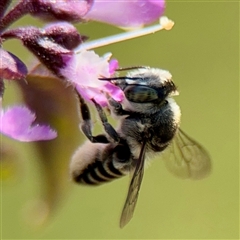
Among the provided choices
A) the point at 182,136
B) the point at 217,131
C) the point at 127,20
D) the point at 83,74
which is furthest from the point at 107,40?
the point at 217,131

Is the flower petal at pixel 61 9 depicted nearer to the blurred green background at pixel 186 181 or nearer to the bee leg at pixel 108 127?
the bee leg at pixel 108 127

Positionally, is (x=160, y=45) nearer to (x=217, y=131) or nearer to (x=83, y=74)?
(x=217, y=131)

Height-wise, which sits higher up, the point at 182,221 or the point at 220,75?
the point at 220,75

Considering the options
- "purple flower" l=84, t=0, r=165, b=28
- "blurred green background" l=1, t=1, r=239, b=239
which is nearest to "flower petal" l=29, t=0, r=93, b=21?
"purple flower" l=84, t=0, r=165, b=28

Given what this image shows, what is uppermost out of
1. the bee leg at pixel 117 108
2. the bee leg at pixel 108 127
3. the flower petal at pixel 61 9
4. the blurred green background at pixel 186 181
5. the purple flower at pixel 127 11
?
the blurred green background at pixel 186 181

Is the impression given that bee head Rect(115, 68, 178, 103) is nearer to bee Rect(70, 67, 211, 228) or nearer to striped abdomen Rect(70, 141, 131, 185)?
bee Rect(70, 67, 211, 228)

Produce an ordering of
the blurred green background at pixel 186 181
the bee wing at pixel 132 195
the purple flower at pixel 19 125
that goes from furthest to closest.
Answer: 1. the blurred green background at pixel 186 181
2. the bee wing at pixel 132 195
3. the purple flower at pixel 19 125

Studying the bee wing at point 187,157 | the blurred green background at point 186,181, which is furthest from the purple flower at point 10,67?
the blurred green background at point 186,181
